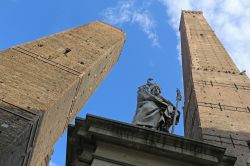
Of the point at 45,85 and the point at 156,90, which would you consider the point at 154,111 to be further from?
the point at 45,85

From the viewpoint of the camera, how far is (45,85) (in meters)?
17.9

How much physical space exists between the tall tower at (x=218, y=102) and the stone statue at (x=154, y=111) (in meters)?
1.98

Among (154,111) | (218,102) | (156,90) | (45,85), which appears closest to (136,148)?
Answer: (154,111)

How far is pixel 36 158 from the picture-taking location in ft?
56.4

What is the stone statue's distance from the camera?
5215 millimetres

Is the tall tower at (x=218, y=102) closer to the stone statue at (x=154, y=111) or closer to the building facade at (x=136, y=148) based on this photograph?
the stone statue at (x=154, y=111)

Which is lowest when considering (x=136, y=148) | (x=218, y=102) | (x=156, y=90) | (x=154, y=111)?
(x=136, y=148)

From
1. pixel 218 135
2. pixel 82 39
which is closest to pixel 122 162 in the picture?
pixel 218 135

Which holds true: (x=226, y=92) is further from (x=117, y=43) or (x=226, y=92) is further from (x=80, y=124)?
(x=117, y=43)

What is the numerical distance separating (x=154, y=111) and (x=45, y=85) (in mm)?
13037

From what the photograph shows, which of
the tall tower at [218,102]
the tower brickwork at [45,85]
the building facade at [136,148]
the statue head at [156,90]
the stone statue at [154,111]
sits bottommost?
the building facade at [136,148]

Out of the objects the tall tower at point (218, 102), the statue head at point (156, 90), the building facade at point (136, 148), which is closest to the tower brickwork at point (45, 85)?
the tall tower at point (218, 102)

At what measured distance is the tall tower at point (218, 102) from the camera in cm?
760

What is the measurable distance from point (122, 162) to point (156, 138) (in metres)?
0.41
